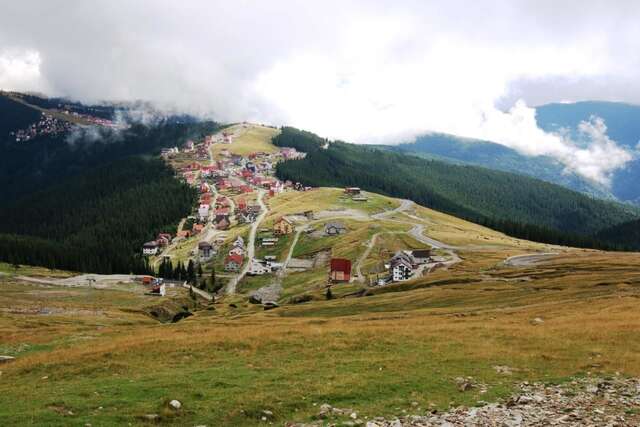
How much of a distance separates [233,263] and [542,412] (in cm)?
17852

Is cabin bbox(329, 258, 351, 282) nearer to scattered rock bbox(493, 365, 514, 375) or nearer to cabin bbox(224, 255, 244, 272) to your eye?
cabin bbox(224, 255, 244, 272)

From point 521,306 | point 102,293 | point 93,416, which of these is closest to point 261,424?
point 93,416

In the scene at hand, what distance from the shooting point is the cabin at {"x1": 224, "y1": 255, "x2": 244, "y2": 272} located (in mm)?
192875

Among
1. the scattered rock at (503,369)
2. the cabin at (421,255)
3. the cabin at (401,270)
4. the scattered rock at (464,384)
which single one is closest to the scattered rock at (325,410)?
the scattered rock at (464,384)

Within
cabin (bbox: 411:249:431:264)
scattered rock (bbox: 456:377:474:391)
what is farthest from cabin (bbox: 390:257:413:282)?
scattered rock (bbox: 456:377:474:391)

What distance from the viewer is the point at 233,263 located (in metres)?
195

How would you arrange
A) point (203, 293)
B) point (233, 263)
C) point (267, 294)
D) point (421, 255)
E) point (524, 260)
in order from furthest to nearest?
point (233, 263) < point (203, 293) < point (421, 255) < point (267, 294) < point (524, 260)

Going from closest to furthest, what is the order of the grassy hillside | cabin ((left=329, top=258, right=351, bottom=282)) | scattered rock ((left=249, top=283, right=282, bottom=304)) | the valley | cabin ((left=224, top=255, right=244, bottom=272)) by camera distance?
the valley → the grassy hillside → scattered rock ((left=249, top=283, right=282, bottom=304)) → cabin ((left=329, top=258, right=351, bottom=282)) → cabin ((left=224, top=255, right=244, bottom=272))

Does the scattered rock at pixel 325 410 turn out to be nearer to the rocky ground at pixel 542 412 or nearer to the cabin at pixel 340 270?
the rocky ground at pixel 542 412

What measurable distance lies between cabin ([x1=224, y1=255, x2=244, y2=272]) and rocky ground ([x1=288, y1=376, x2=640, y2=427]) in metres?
172

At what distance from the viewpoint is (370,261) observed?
166 metres

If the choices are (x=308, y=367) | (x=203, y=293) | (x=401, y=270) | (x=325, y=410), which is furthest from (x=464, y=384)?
(x=203, y=293)

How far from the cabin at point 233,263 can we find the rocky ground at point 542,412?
172022 millimetres

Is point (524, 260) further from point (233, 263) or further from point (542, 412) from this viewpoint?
point (542, 412)
